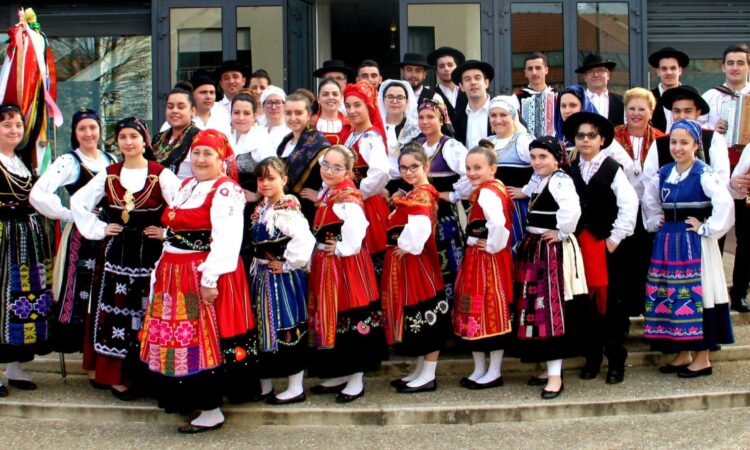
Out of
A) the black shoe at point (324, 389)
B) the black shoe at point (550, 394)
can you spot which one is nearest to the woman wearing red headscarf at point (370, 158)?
the black shoe at point (324, 389)

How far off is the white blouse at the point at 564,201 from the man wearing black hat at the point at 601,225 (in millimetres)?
243

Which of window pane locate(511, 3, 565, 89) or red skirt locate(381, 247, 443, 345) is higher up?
window pane locate(511, 3, 565, 89)

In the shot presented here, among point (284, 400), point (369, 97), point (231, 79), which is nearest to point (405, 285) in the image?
point (284, 400)

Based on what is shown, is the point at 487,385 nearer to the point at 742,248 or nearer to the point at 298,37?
the point at 742,248

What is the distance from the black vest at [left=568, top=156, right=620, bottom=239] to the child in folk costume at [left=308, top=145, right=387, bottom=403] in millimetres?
1421

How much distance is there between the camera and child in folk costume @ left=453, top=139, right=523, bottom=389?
18.3 ft

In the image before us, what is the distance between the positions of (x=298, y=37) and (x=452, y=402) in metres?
5.91

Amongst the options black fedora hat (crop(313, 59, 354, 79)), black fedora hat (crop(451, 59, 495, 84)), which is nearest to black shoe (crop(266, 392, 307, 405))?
black fedora hat (crop(451, 59, 495, 84))

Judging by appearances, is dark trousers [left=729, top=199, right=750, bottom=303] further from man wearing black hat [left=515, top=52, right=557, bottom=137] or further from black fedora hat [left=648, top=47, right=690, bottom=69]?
man wearing black hat [left=515, top=52, right=557, bottom=137]

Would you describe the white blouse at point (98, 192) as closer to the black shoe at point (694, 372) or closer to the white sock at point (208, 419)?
the white sock at point (208, 419)

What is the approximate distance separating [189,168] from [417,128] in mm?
1581

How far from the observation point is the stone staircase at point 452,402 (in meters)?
5.48

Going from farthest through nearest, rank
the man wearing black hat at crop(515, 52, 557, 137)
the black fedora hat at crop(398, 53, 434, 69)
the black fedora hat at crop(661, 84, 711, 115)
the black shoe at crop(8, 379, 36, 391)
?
the black fedora hat at crop(398, 53, 434, 69) → the man wearing black hat at crop(515, 52, 557, 137) → the black fedora hat at crop(661, 84, 711, 115) → the black shoe at crop(8, 379, 36, 391)

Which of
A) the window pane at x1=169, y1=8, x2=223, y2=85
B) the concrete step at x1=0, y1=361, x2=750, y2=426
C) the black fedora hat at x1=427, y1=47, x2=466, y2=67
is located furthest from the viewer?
the window pane at x1=169, y1=8, x2=223, y2=85
